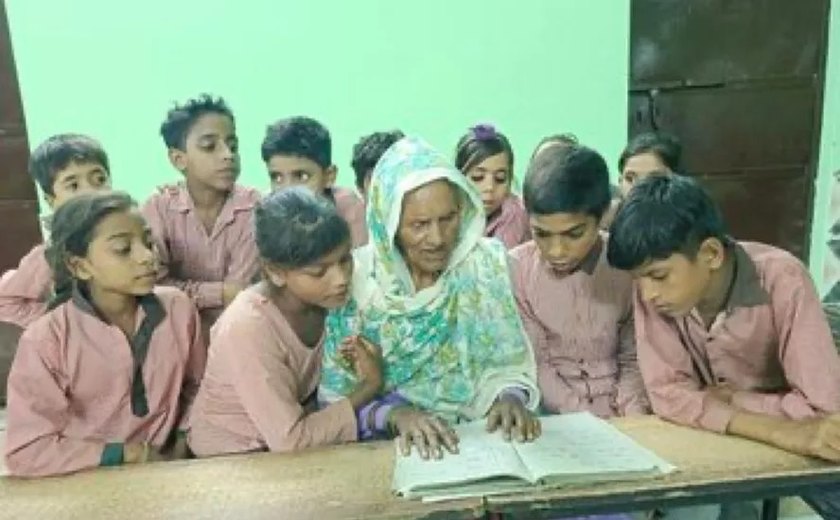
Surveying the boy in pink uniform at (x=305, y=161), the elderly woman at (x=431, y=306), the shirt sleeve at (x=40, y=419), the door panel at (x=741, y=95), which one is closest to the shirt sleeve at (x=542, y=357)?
the elderly woman at (x=431, y=306)

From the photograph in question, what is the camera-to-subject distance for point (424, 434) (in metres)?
1.62

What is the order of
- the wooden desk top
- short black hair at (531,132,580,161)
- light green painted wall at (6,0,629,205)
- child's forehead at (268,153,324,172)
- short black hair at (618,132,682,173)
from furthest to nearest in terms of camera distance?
1. light green painted wall at (6,0,629,205)
2. short black hair at (618,132,682,173)
3. child's forehead at (268,153,324,172)
4. short black hair at (531,132,580,161)
5. the wooden desk top

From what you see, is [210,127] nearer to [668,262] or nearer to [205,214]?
[205,214]

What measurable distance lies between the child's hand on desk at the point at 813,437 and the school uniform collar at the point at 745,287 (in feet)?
0.89

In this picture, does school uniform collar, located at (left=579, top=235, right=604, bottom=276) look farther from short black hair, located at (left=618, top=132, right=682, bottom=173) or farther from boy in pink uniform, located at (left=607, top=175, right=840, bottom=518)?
short black hair, located at (left=618, top=132, right=682, bottom=173)

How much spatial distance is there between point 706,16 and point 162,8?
2450 millimetres

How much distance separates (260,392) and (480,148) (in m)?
1.36

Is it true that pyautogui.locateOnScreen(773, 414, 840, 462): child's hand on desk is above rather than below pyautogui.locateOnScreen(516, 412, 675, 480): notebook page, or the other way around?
above

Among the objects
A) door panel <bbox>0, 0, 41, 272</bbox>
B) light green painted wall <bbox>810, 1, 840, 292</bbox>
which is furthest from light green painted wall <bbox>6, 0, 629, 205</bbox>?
light green painted wall <bbox>810, 1, 840, 292</bbox>

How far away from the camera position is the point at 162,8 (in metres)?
3.19

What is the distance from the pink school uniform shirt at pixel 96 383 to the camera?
5.52 feet

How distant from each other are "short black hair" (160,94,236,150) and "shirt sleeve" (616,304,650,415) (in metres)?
1.56

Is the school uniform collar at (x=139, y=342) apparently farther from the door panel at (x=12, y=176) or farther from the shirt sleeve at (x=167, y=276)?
the door panel at (x=12, y=176)

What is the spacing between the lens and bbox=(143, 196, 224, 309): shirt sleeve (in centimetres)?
243
